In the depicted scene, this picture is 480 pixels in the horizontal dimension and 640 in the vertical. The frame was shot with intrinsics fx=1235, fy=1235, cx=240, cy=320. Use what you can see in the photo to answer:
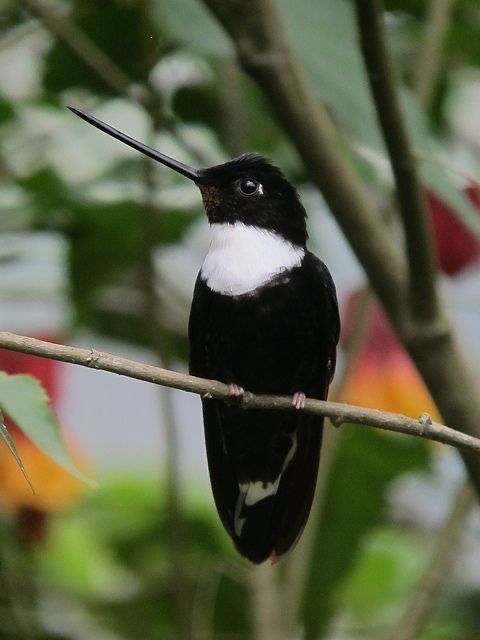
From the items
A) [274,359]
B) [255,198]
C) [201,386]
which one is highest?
[255,198]

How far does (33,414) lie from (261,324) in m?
0.93

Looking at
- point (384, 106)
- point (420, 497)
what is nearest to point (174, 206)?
point (384, 106)

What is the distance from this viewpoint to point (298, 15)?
2.10m

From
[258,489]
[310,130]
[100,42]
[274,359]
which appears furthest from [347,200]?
[100,42]

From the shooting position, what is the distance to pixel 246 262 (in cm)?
209

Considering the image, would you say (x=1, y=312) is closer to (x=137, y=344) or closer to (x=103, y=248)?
(x=137, y=344)

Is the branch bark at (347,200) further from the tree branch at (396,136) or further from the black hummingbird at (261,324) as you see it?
the black hummingbird at (261,324)

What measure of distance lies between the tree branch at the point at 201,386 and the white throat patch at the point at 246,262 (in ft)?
1.85

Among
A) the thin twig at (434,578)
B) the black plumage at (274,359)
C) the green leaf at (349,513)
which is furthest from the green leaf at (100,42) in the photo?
the thin twig at (434,578)

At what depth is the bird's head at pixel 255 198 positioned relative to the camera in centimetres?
214

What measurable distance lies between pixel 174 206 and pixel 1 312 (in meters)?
1.21

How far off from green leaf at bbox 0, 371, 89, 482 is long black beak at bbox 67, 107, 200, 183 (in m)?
0.41

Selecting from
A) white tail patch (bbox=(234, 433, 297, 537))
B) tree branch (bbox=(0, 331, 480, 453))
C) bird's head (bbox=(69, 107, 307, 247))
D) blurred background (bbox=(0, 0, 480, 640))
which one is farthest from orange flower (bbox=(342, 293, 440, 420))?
tree branch (bbox=(0, 331, 480, 453))

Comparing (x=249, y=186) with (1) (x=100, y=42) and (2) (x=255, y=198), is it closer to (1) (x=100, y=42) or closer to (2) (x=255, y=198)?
(2) (x=255, y=198)
